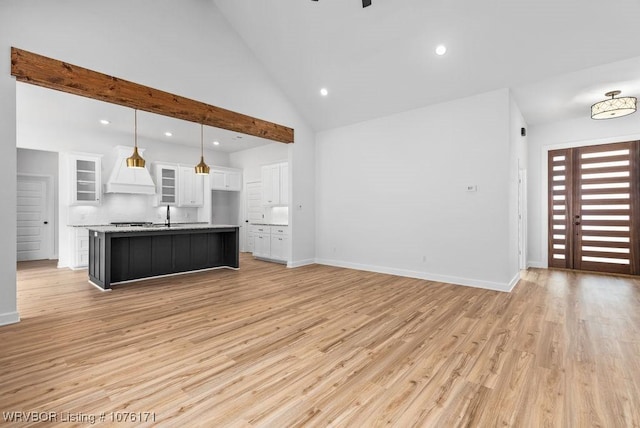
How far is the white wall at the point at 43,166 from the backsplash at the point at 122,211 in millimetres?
1625

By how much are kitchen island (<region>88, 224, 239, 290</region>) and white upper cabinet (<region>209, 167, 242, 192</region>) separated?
2.96 metres

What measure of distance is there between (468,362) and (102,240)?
16.8 feet

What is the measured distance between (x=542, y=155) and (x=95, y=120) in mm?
9475

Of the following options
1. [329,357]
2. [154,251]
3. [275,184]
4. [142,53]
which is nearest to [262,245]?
[275,184]

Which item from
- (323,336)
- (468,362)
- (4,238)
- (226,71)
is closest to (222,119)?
(226,71)

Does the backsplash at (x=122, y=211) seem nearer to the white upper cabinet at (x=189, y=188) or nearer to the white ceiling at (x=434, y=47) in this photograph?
the white upper cabinet at (x=189, y=188)

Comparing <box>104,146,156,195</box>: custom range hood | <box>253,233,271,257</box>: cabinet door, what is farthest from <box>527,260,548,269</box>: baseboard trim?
<box>104,146,156,195</box>: custom range hood

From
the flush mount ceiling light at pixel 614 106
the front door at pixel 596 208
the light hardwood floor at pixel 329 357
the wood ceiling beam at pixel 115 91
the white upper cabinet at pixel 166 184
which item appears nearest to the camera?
the light hardwood floor at pixel 329 357

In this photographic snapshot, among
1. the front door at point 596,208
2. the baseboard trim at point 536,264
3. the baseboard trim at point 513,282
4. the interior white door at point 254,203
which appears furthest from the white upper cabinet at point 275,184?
the front door at point 596,208

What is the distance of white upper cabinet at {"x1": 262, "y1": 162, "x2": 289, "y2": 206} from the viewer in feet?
25.0

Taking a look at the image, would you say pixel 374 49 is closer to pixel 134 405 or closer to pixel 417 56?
pixel 417 56

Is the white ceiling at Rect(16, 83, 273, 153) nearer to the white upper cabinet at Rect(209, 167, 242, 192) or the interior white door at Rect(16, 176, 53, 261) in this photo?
the white upper cabinet at Rect(209, 167, 242, 192)

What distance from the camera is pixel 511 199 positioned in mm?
4711

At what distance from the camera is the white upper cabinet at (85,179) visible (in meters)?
6.43
